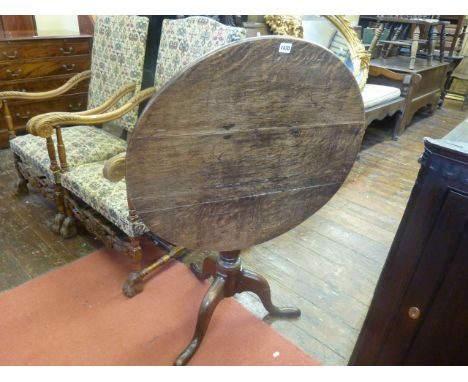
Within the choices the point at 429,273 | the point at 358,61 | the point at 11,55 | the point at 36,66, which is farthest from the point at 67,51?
the point at 429,273

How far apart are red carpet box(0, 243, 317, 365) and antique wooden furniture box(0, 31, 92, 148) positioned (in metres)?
1.64

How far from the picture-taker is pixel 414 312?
0.99 m

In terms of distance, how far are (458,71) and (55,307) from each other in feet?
20.2

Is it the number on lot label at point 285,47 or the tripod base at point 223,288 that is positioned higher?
the number on lot label at point 285,47

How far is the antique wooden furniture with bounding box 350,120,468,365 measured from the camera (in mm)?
819

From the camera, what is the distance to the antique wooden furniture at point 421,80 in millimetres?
3727

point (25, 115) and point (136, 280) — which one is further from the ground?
point (25, 115)

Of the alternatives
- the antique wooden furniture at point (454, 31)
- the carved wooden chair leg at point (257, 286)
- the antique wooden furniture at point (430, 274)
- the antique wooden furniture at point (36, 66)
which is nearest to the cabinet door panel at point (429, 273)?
the antique wooden furniture at point (430, 274)

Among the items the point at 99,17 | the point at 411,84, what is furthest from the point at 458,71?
the point at 99,17

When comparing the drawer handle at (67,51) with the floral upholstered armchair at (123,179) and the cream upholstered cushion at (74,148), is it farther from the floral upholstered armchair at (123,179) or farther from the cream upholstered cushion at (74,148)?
the floral upholstered armchair at (123,179)

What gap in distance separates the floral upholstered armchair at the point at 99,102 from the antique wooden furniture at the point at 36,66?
873 mm

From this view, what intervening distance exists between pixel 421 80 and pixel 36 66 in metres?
3.76

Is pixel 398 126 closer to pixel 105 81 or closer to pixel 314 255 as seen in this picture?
pixel 314 255

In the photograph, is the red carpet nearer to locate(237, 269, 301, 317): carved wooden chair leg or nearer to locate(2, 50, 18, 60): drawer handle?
locate(237, 269, 301, 317): carved wooden chair leg
